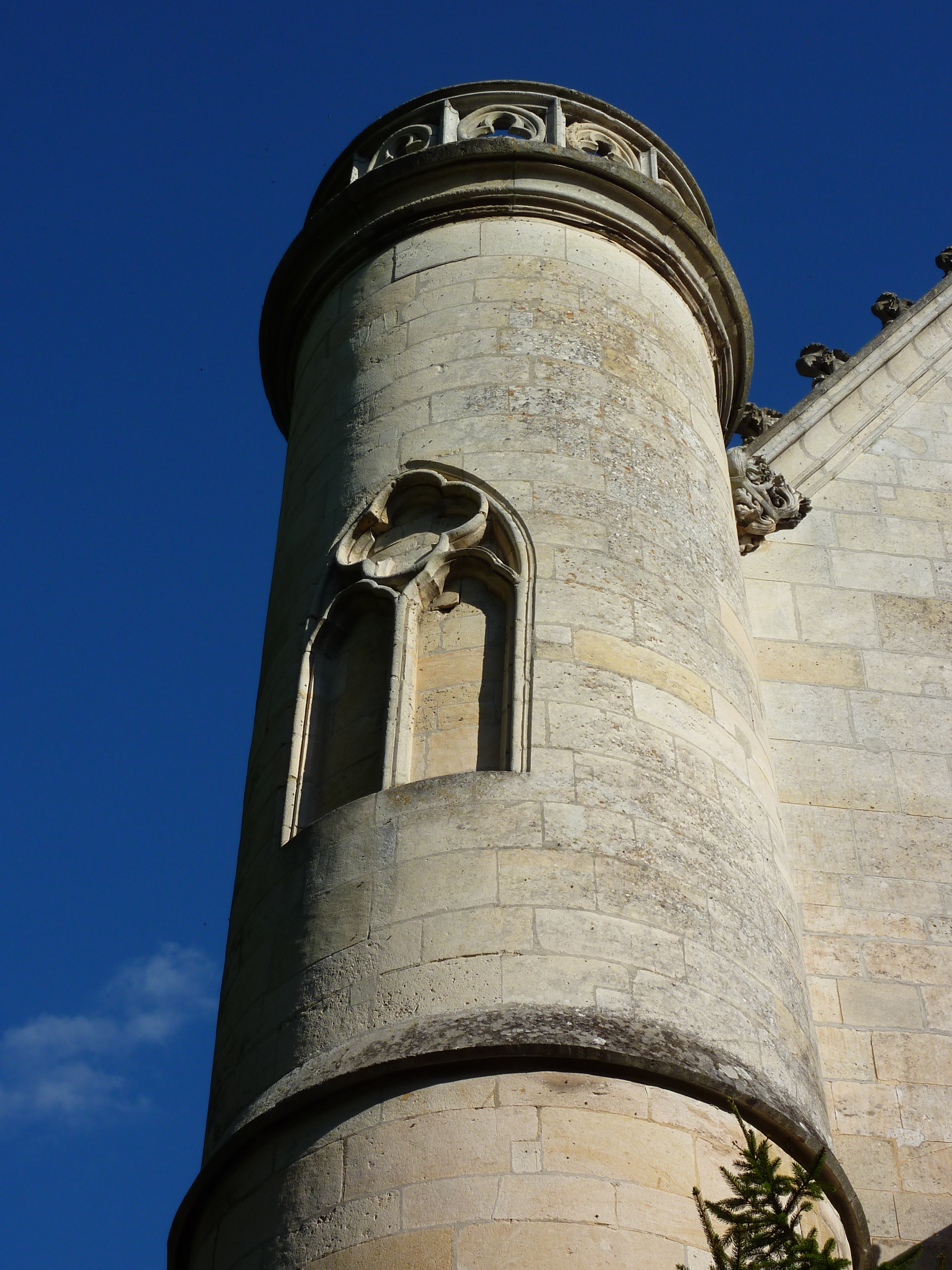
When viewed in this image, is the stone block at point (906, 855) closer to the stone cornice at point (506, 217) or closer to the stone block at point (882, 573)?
the stone block at point (882, 573)

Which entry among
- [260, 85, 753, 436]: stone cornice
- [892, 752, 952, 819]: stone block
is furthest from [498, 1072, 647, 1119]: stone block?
[260, 85, 753, 436]: stone cornice

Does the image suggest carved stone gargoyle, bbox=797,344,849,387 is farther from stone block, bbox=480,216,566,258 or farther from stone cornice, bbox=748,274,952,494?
stone block, bbox=480,216,566,258

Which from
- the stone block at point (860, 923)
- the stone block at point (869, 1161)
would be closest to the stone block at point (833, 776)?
the stone block at point (860, 923)

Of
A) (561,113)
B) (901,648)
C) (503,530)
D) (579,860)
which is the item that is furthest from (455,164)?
(579,860)

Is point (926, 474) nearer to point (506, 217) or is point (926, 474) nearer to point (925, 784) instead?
point (925, 784)

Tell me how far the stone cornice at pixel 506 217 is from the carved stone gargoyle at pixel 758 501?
332 mm

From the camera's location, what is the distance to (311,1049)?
612 centimetres

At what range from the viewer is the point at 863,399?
36.2 feet

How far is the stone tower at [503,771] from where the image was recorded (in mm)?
5750

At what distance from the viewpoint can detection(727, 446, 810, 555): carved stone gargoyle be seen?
9.78 m

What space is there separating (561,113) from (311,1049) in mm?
5736

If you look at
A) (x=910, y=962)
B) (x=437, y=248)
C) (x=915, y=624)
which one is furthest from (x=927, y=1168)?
(x=437, y=248)

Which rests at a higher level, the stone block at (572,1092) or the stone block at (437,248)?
the stone block at (437,248)

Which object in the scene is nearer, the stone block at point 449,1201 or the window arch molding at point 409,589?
the stone block at point 449,1201
